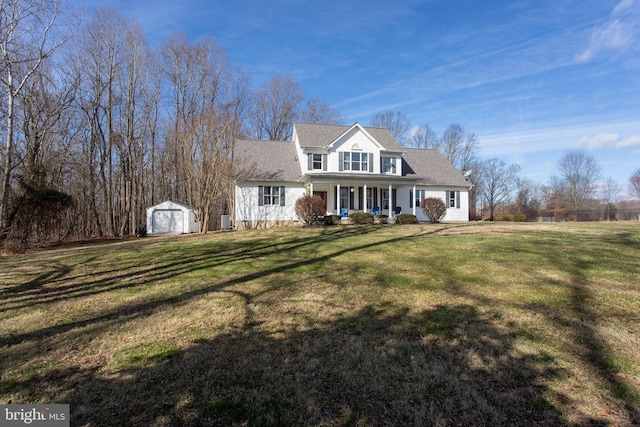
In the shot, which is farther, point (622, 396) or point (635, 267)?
point (635, 267)

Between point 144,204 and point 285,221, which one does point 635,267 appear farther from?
point 144,204

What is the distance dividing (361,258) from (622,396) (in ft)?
18.5

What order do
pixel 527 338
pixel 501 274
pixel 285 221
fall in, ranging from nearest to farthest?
1. pixel 527 338
2. pixel 501 274
3. pixel 285 221

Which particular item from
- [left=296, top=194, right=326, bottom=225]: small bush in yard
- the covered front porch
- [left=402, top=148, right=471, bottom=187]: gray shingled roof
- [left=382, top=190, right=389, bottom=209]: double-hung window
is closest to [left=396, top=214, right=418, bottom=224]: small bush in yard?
the covered front porch

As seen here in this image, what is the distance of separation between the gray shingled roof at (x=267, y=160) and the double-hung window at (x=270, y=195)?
2.10 ft

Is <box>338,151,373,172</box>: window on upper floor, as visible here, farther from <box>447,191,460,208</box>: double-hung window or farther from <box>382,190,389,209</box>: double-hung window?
<box>447,191,460,208</box>: double-hung window

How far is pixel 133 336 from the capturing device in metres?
3.92

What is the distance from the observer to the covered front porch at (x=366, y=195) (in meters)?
21.5

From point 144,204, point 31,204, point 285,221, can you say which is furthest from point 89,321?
point 144,204

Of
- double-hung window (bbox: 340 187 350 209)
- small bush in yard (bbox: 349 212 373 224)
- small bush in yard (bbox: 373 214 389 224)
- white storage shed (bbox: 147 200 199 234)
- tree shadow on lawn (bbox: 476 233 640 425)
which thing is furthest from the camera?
double-hung window (bbox: 340 187 350 209)

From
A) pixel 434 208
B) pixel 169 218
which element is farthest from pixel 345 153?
pixel 169 218

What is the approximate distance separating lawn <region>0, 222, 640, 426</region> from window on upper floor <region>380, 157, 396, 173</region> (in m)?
16.2

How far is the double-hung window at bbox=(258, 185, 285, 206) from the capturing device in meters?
21.2

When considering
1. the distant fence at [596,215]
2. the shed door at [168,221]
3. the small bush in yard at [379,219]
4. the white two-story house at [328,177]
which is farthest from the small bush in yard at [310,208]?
the distant fence at [596,215]
